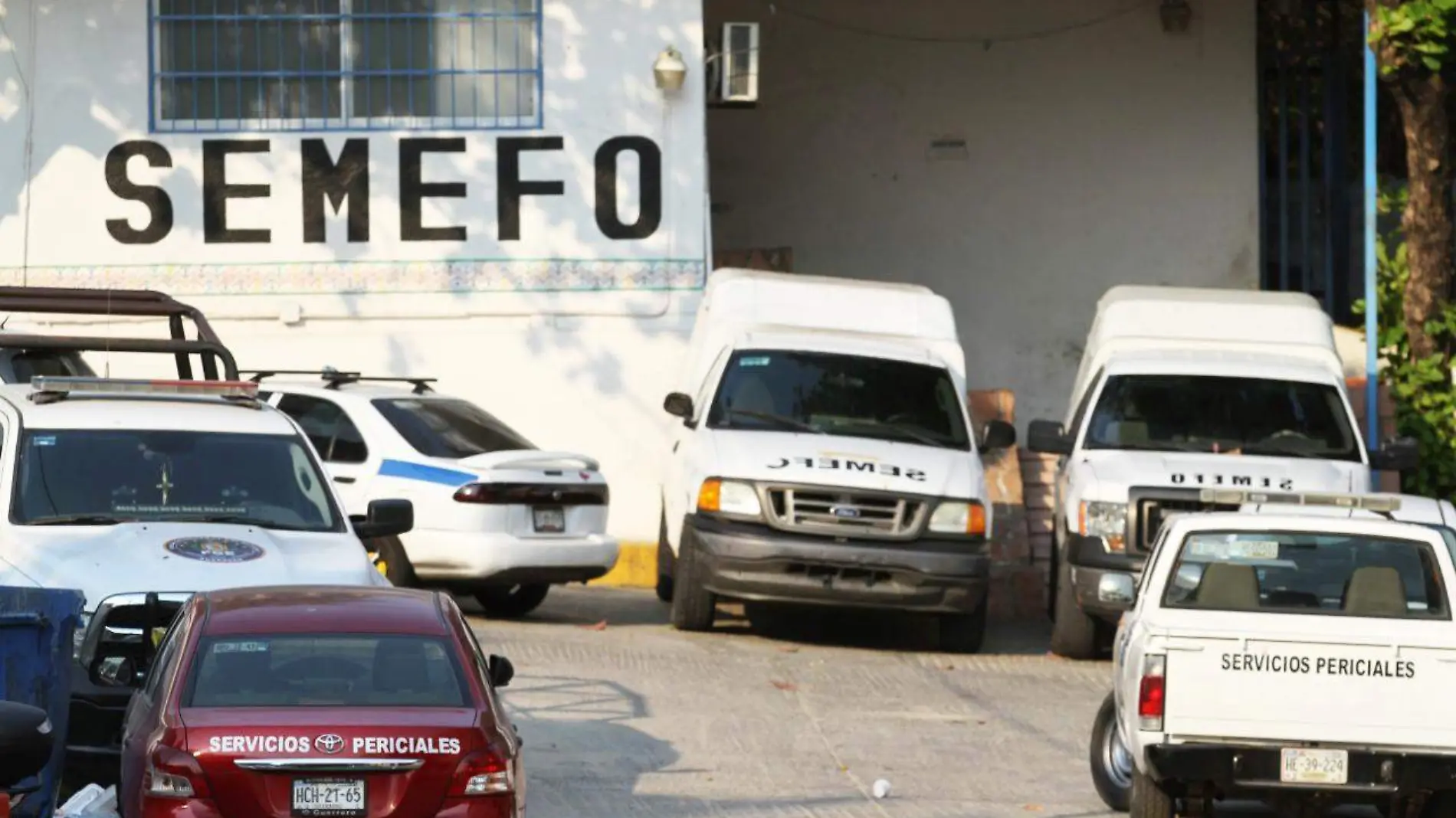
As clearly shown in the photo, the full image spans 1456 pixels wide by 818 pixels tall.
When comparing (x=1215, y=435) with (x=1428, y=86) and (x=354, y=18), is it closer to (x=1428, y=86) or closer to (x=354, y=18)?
(x=1428, y=86)

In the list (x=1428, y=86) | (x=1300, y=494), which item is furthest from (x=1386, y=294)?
(x=1300, y=494)

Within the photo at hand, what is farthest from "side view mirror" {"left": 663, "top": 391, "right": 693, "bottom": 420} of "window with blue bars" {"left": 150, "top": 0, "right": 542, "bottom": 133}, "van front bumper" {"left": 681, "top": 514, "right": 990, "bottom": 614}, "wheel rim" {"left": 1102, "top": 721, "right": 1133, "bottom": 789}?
"wheel rim" {"left": 1102, "top": 721, "right": 1133, "bottom": 789}

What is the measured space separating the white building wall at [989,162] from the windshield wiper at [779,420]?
793cm

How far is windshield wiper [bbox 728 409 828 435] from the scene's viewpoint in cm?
1639

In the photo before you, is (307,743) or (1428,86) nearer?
(307,743)

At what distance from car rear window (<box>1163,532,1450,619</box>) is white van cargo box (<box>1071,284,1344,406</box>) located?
669 cm

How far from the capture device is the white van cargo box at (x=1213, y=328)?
17.5 metres

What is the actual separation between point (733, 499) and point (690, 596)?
2.46 ft

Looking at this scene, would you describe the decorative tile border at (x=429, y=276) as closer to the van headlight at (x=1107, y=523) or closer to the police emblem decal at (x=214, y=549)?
the van headlight at (x=1107, y=523)

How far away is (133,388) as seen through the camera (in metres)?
12.2

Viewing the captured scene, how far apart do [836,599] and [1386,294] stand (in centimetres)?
763

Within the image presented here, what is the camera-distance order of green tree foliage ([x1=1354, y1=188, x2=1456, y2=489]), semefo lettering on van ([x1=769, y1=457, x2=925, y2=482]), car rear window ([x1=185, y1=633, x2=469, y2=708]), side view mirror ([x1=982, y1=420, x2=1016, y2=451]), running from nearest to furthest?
car rear window ([x1=185, y1=633, x2=469, y2=708]) → semefo lettering on van ([x1=769, y1=457, x2=925, y2=482]) → side view mirror ([x1=982, y1=420, x2=1016, y2=451]) → green tree foliage ([x1=1354, y1=188, x2=1456, y2=489])

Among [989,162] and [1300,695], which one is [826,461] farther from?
Result: [989,162]

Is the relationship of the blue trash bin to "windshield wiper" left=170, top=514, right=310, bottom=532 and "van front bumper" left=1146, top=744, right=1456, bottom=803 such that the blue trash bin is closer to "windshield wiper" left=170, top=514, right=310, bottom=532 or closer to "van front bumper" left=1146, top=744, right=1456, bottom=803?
"windshield wiper" left=170, top=514, right=310, bottom=532
